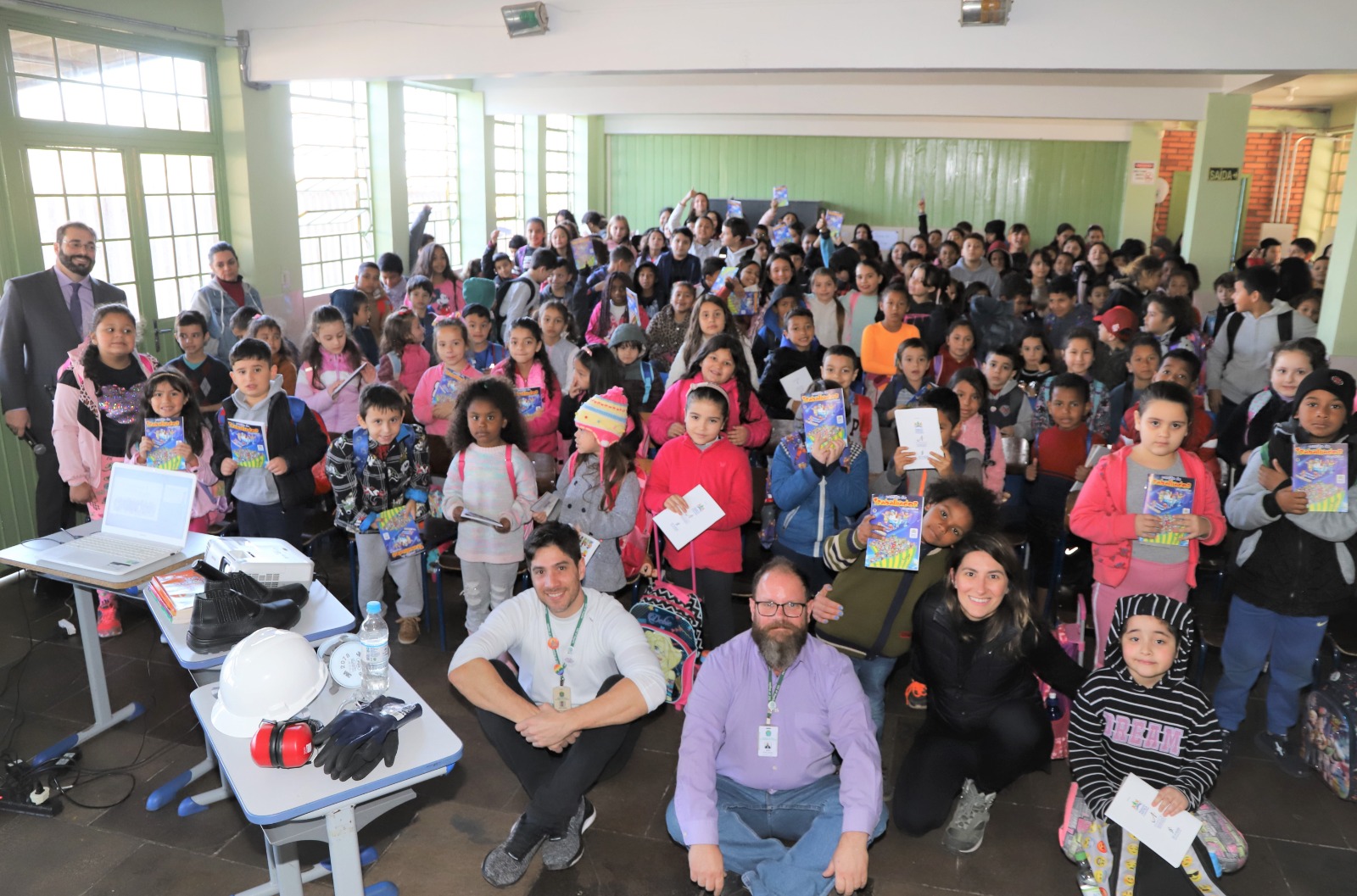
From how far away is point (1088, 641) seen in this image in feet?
15.8

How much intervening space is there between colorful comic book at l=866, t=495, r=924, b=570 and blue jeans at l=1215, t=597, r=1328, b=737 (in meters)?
1.46

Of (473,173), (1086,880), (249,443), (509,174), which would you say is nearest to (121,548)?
(249,443)

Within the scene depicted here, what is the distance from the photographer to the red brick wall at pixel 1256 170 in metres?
15.6

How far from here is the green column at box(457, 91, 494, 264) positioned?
1153 centimetres

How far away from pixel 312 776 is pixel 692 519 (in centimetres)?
188

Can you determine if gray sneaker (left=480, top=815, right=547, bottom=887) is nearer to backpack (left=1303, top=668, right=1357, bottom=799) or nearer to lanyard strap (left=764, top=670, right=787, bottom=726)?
lanyard strap (left=764, top=670, right=787, bottom=726)

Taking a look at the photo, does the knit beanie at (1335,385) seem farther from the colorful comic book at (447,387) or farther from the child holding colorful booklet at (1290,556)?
the colorful comic book at (447,387)

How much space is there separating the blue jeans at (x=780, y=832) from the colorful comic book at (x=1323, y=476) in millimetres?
1988

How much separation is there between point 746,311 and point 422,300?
2.47 metres

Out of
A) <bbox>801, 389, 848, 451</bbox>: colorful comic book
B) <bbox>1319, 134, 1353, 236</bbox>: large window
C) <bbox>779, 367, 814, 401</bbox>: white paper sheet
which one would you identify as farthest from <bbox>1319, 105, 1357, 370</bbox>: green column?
<bbox>1319, 134, 1353, 236</bbox>: large window

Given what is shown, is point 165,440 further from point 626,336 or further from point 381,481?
point 626,336

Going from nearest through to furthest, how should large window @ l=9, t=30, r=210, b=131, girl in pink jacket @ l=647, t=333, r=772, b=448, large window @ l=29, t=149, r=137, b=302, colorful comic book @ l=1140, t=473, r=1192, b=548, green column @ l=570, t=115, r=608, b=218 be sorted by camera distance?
colorful comic book @ l=1140, t=473, r=1192, b=548, girl in pink jacket @ l=647, t=333, r=772, b=448, large window @ l=9, t=30, r=210, b=131, large window @ l=29, t=149, r=137, b=302, green column @ l=570, t=115, r=608, b=218

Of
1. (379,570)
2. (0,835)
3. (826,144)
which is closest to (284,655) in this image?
(0,835)

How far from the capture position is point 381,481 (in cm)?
440
